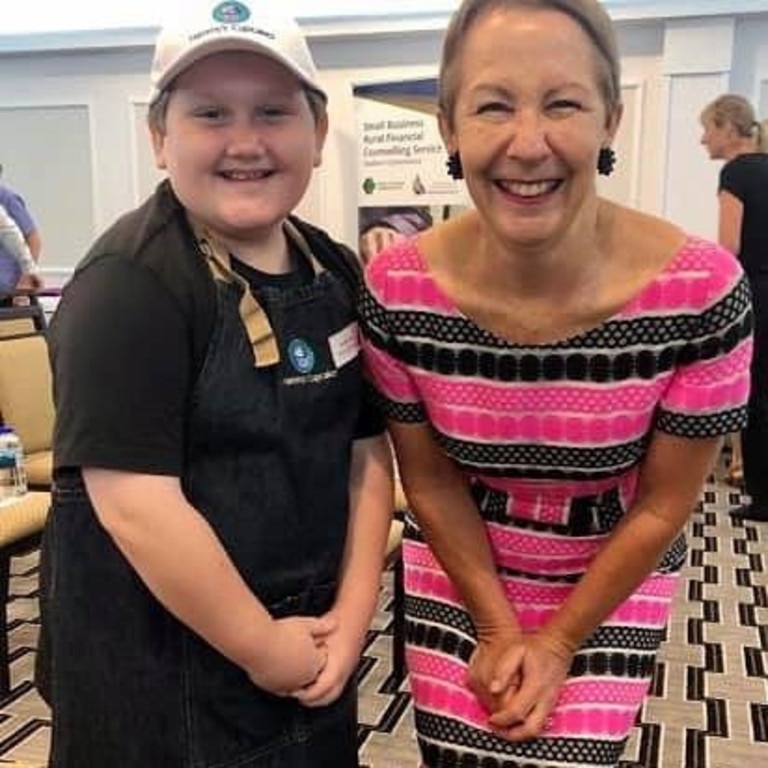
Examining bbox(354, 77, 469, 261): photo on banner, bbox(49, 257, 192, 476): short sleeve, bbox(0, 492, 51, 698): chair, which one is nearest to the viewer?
bbox(49, 257, 192, 476): short sleeve

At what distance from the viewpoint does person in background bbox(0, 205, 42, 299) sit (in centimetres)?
461

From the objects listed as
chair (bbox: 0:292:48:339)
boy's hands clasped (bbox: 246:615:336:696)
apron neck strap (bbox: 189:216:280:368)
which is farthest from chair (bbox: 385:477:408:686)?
chair (bbox: 0:292:48:339)

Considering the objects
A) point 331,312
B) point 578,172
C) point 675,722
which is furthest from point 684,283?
point 675,722

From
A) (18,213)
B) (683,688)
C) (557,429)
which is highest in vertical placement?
(557,429)

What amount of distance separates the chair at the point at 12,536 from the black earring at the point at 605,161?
1845mm

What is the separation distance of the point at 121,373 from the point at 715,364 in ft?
2.29

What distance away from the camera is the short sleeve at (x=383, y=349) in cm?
122

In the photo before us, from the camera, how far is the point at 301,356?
43.1 inches

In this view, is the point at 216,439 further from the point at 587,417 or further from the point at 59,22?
the point at 59,22

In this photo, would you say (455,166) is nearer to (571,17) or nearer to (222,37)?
(571,17)

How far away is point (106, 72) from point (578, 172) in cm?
637

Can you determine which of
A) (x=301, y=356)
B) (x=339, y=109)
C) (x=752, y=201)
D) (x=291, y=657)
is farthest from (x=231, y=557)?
(x=339, y=109)

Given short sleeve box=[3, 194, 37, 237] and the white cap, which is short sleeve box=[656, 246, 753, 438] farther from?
short sleeve box=[3, 194, 37, 237]

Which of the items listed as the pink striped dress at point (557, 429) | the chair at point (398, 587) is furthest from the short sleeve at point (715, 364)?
the chair at point (398, 587)
